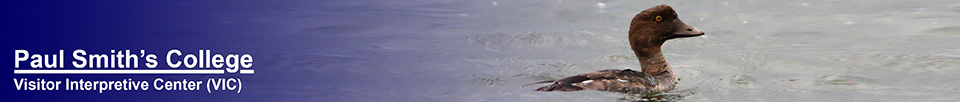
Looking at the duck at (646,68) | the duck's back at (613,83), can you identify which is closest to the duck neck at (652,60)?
the duck at (646,68)

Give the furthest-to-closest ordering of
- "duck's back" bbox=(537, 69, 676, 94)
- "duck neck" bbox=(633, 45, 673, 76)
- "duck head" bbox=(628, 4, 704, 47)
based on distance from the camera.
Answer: "duck neck" bbox=(633, 45, 673, 76) < "duck head" bbox=(628, 4, 704, 47) < "duck's back" bbox=(537, 69, 676, 94)

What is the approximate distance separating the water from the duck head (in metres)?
0.39

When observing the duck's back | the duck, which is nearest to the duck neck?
the duck

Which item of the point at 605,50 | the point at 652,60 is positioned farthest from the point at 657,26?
the point at 605,50

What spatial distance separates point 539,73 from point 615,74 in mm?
1326

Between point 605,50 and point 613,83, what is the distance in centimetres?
257

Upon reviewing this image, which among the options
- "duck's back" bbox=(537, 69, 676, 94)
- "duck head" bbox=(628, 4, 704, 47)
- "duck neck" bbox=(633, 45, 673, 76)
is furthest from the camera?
"duck neck" bbox=(633, 45, 673, 76)

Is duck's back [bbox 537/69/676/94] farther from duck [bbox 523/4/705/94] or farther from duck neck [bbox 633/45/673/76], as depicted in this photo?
duck neck [bbox 633/45/673/76]

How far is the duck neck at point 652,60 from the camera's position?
37.2 ft

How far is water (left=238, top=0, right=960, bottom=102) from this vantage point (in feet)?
37.4

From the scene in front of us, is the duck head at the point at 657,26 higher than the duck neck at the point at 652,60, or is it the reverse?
the duck head at the point at 657,26

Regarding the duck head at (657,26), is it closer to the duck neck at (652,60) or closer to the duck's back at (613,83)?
the duck neck at (652,60)

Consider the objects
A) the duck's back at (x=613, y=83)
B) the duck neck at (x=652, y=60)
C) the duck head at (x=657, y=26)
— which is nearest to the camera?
the duck's back at (x=613, y=83)

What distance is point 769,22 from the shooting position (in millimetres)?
15000
